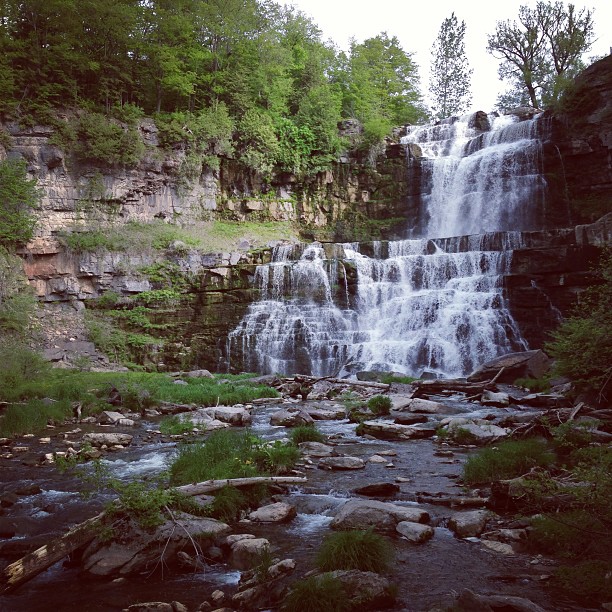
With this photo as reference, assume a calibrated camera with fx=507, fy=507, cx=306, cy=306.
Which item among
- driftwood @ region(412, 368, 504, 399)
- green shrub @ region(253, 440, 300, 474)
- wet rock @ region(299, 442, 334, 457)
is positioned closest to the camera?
green shrub @ region(253, 440, 300, 474)

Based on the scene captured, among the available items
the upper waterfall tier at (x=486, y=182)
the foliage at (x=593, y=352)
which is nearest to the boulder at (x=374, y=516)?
the foliage at (x=593, y=352)

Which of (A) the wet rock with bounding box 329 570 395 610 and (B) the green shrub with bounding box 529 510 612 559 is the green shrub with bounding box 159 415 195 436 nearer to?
(A) the wet rock with bounding box 329 570 395 610

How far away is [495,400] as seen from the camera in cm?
1280

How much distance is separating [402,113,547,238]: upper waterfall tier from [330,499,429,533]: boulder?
1093 inches

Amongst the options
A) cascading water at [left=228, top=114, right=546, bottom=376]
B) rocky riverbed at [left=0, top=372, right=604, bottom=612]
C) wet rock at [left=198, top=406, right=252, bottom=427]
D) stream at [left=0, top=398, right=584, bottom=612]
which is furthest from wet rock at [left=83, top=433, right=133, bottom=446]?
cascading water at [left=228, top=114, right=546, bottom=376]

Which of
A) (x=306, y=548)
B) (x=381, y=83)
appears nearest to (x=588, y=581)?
(x=306, y=548)

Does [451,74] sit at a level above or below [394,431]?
above

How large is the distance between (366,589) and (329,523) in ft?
5.54

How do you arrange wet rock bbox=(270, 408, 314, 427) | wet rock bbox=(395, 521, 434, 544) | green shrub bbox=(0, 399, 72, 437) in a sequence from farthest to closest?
wet rock bbox=(270, 408, 314, 427) < green shrub bbox=(0, 399, 72, 437) < wet rock bbox=(395, 521, 434, 544)

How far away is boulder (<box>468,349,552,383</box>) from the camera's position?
53.8ft

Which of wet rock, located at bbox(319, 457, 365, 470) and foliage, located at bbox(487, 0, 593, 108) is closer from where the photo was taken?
wet rock, located at bbox(319, 457, 365, 470)

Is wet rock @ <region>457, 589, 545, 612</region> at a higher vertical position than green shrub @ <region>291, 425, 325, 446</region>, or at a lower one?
higher

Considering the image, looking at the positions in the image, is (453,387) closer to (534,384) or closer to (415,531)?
(534,384)

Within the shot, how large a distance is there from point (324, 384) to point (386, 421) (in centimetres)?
729
